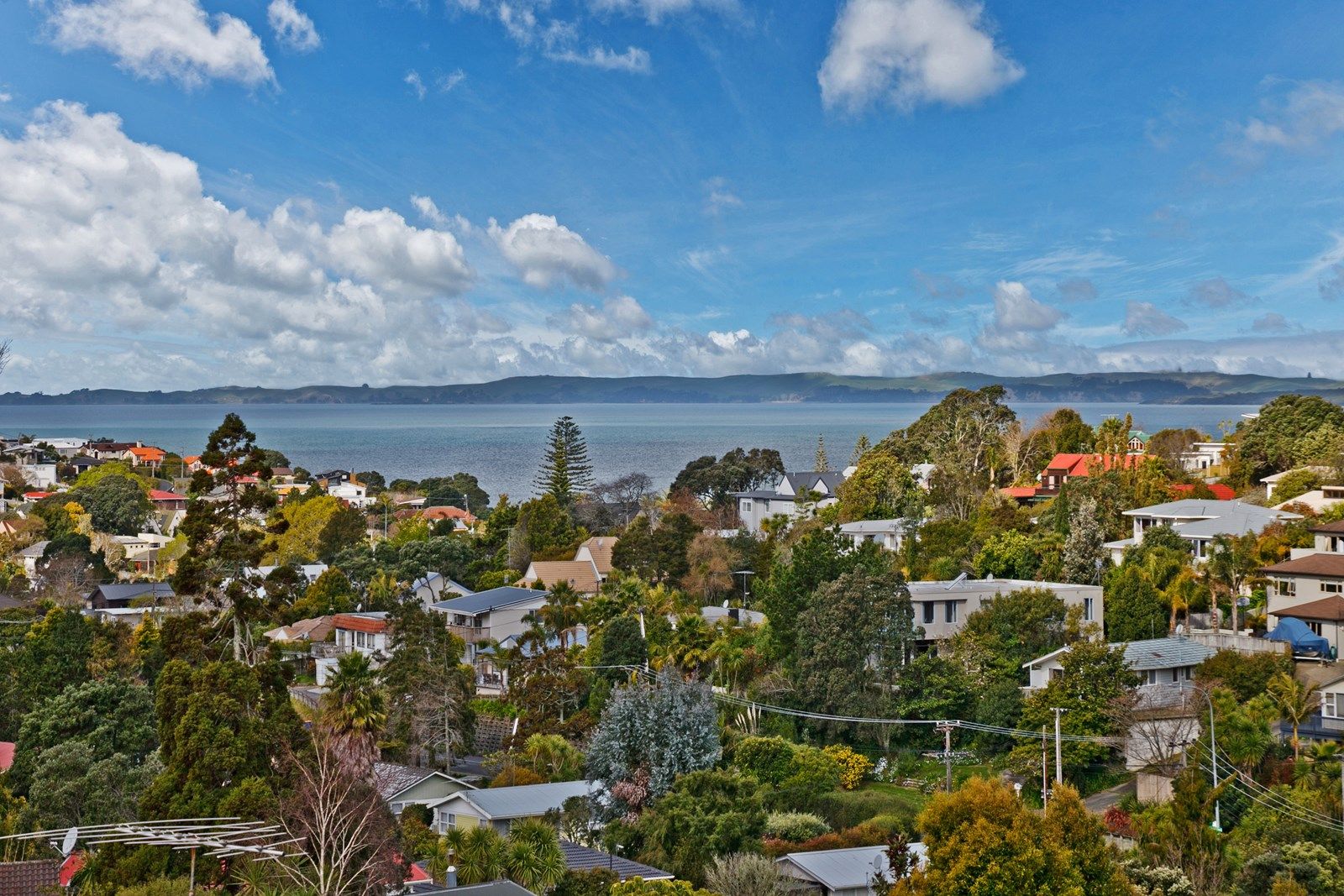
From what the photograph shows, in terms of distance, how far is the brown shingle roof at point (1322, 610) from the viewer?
32.4 meters

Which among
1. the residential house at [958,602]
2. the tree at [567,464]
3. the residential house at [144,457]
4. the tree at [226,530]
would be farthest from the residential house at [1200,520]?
the residential house at [144,457]

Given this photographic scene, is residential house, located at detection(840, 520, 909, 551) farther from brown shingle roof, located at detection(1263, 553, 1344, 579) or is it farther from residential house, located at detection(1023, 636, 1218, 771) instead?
residential house, located at detection(1023, 636, 1218, 771)

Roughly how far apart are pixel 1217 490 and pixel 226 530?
42043 millimetres

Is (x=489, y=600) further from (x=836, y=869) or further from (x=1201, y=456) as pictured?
(x=1201, y=456)

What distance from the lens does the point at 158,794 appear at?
20062 millimetres

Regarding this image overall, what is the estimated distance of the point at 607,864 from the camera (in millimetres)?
22141

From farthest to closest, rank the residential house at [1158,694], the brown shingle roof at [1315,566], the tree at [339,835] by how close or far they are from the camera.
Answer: the brown shingle roof at [1315,566], the residential house at [1158,694], the tree at [339,835]

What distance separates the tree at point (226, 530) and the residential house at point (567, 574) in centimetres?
2693

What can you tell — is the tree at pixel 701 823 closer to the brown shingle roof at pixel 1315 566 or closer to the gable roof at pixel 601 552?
the brown shingle roof at pixel 1315 566

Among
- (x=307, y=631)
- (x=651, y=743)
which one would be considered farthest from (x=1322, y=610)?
(x=307, y=631)

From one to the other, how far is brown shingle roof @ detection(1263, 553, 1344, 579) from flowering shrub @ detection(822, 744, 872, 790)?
14242 mm

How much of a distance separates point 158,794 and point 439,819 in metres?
7.93

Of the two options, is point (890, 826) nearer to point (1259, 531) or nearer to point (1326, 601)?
point (1326, 601)

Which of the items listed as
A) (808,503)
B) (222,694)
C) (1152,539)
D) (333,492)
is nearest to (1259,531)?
(1152,539)
